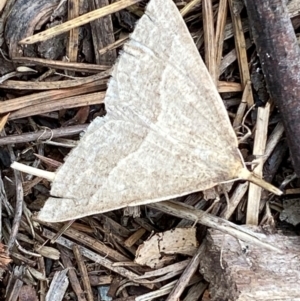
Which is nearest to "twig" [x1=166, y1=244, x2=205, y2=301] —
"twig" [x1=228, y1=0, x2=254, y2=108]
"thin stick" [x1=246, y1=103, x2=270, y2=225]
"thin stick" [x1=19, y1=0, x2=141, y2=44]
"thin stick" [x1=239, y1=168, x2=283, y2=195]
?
"thin stick" [x1=246, y1=103, x2=270, y2=225]

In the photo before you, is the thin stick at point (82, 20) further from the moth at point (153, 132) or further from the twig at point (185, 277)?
the twig at point (185, 277)

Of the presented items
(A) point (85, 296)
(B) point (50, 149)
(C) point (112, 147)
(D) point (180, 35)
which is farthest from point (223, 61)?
(A) point (85, 296)

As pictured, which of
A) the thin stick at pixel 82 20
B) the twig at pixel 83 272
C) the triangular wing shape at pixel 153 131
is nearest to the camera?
the triangular wing shape at pixel 153 131

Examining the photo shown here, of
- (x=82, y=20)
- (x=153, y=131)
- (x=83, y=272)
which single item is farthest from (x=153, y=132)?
(x=83, y=272)

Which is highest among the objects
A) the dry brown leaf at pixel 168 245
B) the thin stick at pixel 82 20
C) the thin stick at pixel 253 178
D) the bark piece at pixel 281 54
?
the thin stick at pixel 82 20

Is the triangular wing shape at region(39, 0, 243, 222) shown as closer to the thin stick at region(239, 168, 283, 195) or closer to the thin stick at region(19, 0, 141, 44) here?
the thin stick at region(239, 168, 283, 195)

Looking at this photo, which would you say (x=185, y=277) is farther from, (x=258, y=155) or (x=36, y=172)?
(x=36, y=172)

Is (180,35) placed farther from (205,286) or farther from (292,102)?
(205,286)

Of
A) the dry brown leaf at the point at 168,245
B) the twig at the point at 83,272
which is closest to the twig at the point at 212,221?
the dry brown leaf at the point at 168,245

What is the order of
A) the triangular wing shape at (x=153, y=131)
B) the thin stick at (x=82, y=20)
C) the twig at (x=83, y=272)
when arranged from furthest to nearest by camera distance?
the twig at (x=83, y=272), the thin stick at (x=82, y=20), the triangular wing shape at (x=153, y=131)

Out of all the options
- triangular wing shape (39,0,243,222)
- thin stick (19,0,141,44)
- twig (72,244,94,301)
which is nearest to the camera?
triangular wing shape (39,0,243,222)
